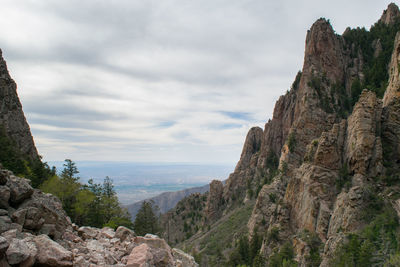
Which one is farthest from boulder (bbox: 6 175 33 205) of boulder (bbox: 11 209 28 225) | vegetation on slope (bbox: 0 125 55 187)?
vegetation on slope (bbox: 0 125 55 187)

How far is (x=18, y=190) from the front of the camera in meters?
12.5

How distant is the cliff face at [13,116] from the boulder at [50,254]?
5761 cm

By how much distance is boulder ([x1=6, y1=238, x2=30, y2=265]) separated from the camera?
27.0ft

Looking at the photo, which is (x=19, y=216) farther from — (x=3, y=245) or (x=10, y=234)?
(x=3, y=245)

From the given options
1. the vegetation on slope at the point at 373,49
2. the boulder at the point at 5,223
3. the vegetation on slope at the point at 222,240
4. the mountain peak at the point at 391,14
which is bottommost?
the vegetation on slope at the point at 222,240

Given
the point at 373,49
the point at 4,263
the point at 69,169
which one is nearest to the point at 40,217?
the point at 4,263

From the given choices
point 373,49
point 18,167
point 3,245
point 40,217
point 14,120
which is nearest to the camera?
point 3,245

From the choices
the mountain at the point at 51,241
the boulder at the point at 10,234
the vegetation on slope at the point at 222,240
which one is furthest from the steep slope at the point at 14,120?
the boulder at the point at 10,234

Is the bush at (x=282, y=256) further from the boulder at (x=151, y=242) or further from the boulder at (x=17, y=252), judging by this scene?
the boulder at (x=17, y=252)

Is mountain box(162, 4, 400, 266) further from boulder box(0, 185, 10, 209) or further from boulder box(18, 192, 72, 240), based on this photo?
boulder box(0, 185, 10, 209)

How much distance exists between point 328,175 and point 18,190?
1943 inches

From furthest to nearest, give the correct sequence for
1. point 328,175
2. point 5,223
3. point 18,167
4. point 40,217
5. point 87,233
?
point 328,175, point 18,167, point 87,233, point 40,217, point 5,223

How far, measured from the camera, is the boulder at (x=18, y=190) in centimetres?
1227

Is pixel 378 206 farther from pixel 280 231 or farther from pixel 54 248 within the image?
pixel 54 248
